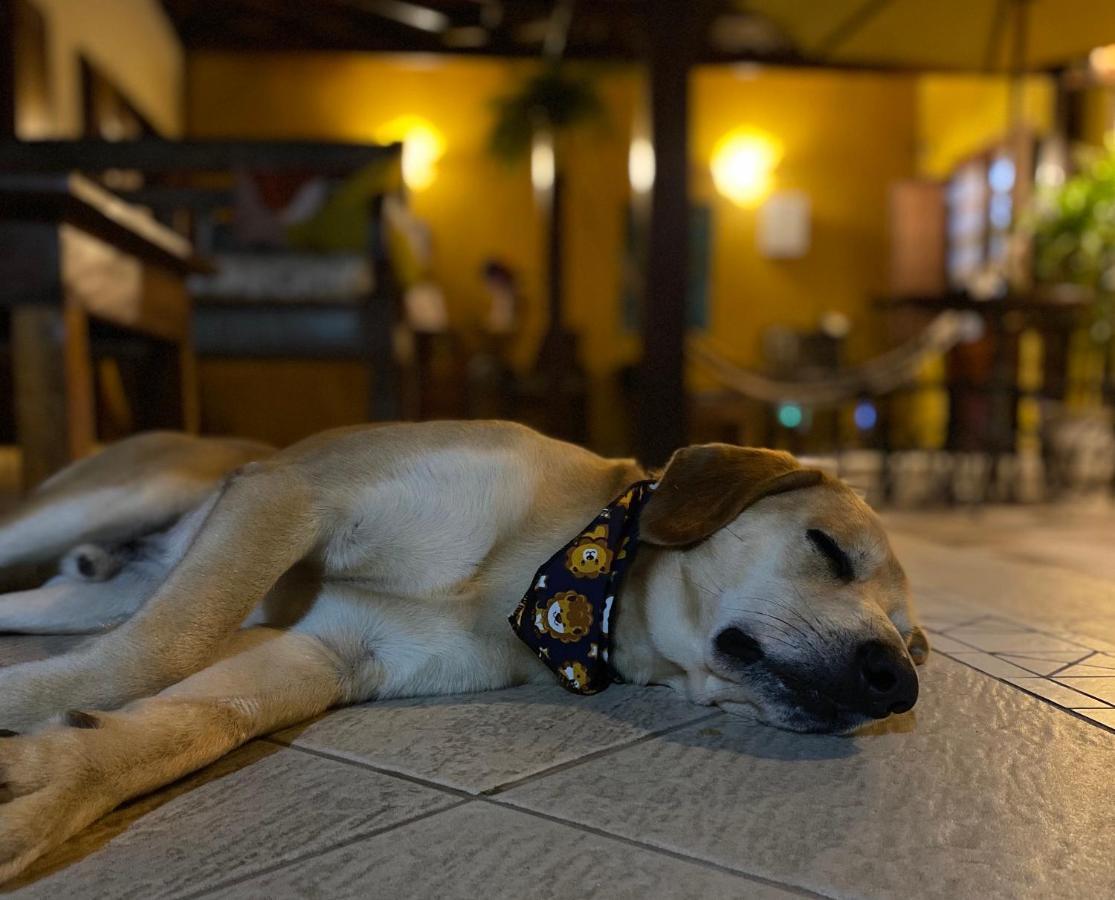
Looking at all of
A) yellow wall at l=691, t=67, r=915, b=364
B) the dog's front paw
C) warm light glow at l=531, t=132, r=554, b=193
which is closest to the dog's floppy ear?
the dog's front paw

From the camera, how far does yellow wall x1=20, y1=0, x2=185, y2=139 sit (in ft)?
A: 22.8

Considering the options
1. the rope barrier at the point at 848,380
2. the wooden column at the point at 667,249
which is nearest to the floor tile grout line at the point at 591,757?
the wooden column at the point at 667,249

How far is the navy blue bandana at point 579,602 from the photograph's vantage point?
168cm

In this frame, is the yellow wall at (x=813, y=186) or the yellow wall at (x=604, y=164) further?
the yellow wall at (x=813, y=186)

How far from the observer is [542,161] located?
10.1 m

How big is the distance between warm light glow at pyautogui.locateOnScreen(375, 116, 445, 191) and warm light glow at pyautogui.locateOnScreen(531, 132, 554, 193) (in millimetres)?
1093

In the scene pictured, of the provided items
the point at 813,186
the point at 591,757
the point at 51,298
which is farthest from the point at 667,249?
the point at 813,186

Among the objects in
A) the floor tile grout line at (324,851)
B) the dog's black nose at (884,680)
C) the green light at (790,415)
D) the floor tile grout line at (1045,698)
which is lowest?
the green light at (790,415)

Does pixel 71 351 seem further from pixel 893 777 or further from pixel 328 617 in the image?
pixel 893 777

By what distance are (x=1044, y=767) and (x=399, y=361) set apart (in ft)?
12.9

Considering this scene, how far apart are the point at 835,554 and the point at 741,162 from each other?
409 inches

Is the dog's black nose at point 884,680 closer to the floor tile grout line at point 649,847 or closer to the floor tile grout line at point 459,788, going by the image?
the floor tile grout line at point 459,788

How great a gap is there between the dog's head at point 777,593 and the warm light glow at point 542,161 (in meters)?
7.74

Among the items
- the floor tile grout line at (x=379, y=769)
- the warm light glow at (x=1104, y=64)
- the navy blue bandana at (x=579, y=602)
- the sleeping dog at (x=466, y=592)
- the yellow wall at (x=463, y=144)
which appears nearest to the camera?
the floor tile grout line at (x=379, y=769)
